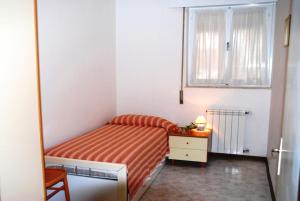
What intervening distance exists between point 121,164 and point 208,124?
204 cm

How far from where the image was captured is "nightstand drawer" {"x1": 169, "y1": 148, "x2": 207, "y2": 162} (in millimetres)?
3533

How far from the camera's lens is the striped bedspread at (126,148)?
245 centimetres

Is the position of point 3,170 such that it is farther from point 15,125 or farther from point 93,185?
point 93,185

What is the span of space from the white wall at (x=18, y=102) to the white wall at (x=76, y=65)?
1.69m

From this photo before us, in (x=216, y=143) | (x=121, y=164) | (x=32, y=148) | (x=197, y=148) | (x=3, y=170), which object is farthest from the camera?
(x=216, y=143)

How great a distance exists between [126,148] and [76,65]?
4.19 ft

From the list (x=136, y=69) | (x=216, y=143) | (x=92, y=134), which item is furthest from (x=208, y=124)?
(x=92, y=134)

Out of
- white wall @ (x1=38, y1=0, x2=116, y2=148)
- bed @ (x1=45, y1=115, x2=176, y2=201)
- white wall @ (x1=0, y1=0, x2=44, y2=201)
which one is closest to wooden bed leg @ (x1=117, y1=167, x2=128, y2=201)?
bed @ (x1=45, y1=115, x2=176, y2=201)

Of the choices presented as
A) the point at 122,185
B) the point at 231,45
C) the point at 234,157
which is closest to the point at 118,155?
the point at 122,185

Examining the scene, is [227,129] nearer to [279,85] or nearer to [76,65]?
[279,85]

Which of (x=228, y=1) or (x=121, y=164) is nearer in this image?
(x=121, y=164)

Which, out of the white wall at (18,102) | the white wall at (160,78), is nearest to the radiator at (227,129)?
the white wall at (160,78)

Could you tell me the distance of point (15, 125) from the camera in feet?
3.31

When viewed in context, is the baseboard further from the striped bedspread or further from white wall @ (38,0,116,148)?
white wall @ (38,0,116,148)
